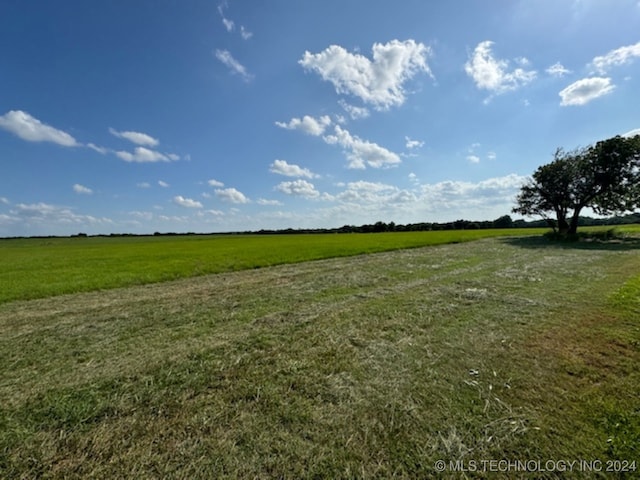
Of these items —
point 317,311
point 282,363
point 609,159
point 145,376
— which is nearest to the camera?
point 145,376

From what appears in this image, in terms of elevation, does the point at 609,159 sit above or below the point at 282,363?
above

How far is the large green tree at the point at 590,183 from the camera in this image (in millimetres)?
33000

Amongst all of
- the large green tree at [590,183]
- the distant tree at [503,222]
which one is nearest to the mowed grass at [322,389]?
the large green tree at [590,183]

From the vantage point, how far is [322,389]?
4.06 metres

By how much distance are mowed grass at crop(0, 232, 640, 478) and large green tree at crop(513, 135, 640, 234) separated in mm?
39197

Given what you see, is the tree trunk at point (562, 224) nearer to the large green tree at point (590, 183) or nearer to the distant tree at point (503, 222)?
the large green tree at point (590, 183)

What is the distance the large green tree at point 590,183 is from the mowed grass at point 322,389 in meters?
39.2

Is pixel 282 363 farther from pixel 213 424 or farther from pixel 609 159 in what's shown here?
pixel 609 159

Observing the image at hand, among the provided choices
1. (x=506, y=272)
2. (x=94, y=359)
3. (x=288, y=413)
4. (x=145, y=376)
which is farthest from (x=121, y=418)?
(x=506, y=272)

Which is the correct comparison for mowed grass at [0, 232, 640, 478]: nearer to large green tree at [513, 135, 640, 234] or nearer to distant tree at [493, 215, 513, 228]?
large green tree at [513, 135, 640, 234]

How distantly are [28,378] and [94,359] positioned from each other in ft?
2.91

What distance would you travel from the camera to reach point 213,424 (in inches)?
132

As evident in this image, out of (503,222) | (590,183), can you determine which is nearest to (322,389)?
(590,183)

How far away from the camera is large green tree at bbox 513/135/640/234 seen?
3300 cm
